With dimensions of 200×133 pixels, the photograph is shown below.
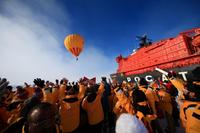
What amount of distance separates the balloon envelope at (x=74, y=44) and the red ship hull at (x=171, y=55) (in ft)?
24.6

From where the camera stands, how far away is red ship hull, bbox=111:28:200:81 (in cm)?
1043

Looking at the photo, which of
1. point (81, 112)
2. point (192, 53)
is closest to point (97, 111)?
point (81, 112)

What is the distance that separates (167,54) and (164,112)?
30.7 feet

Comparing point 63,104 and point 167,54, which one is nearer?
point 63,104

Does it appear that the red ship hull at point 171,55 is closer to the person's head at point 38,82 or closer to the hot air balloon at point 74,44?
the hot air balloon at point 74,44

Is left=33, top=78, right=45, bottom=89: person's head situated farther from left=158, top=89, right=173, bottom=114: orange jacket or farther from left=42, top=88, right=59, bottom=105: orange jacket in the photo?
left=158, top=89, right=173, bottom=114: orange jacket

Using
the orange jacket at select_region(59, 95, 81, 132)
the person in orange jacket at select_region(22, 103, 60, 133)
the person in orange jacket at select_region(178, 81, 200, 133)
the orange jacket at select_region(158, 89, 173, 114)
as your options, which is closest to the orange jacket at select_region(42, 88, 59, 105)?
the orange jacket at select_region(59, 95, 81, 132)

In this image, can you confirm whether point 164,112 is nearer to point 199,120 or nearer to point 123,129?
point 199,120

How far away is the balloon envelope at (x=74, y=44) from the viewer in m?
15.2

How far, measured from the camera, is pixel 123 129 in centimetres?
124

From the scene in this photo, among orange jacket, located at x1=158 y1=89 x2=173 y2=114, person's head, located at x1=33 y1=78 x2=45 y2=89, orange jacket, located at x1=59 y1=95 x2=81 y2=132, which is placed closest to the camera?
orange jacket, located at x1=59 y1=95 x2=81 y2=132

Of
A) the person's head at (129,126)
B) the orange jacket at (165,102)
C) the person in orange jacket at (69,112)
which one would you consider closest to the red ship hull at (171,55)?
the orange jacket at (165,102)

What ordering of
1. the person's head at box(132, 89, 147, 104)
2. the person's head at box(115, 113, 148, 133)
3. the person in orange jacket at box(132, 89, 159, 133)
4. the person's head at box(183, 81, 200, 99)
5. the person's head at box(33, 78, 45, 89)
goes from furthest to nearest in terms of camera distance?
1. the person's head at box(33, 78, 45, 89)
2. the person's head at box(132, 89, 147, 104)
3. the person in orange jacket at box(132, 89, 159, 133)
4. the person's head at box(183, 81, 200, 99)
5. the person's head at box(115, 113, 148, 133)

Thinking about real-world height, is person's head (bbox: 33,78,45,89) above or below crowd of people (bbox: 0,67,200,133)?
above
